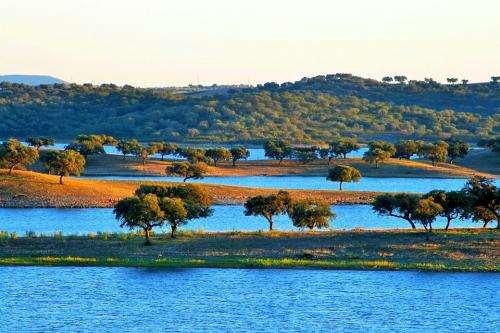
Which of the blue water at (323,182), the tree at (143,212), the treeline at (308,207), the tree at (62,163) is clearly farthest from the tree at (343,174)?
the tree at (143,212)

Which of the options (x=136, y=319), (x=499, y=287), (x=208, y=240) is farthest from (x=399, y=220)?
(x=136, y=319)

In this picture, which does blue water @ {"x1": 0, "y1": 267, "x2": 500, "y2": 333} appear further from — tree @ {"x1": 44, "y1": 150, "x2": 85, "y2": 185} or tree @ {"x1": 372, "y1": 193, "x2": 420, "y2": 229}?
tree @ {"x1": 44, "y1": 150, "x2": 85, "y2": 185}

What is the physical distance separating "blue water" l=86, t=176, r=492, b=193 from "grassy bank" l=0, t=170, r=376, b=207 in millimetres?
A: 14646

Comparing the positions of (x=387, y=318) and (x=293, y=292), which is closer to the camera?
(x=387, y=318)

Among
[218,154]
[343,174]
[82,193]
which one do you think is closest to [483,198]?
[343,174]

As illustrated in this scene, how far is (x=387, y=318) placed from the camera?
51.8m

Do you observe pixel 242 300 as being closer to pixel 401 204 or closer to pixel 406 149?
pixel 401 204

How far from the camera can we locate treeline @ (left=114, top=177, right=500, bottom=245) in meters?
74.2

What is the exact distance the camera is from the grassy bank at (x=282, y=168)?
162250 millimetres

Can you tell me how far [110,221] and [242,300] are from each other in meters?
43.4

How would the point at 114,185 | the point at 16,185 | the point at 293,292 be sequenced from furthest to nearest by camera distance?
the point at 114,185 → the point at 16,185 → the point at 293,292

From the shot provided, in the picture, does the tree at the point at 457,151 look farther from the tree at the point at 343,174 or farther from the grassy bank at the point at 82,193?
the grassy bank at the point at 82,193

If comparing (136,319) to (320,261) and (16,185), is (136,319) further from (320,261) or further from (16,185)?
(16,185)

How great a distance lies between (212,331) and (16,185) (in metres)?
75.0
